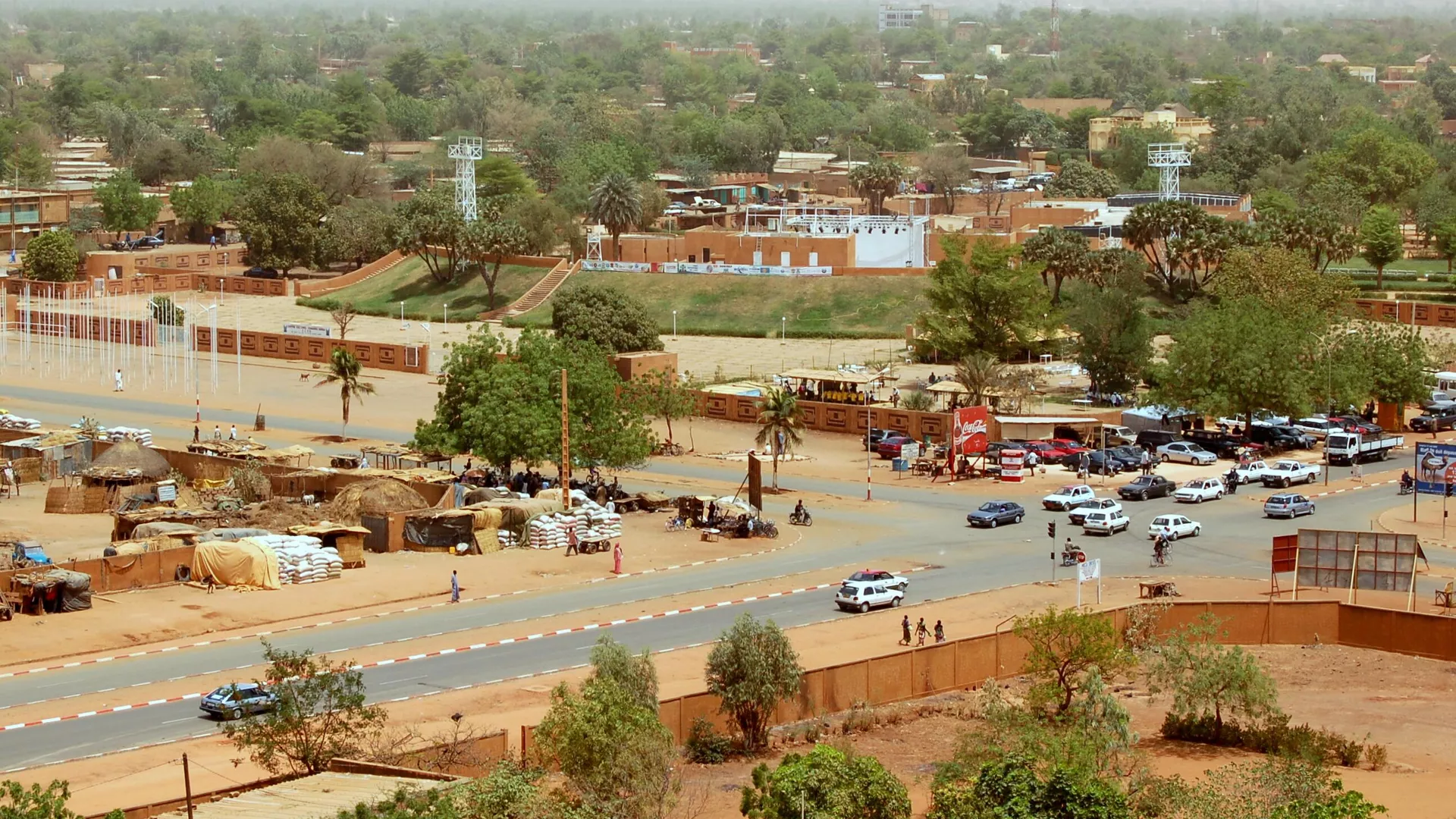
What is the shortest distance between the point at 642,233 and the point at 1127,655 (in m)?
93.8

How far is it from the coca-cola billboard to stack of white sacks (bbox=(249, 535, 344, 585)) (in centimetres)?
2320

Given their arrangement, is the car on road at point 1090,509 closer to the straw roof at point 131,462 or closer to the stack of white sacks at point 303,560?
the stack of white sacks at point 303,560

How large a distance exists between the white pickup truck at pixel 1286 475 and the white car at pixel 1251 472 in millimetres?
112

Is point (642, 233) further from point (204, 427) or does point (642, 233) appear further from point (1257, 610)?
point (1257, 610)

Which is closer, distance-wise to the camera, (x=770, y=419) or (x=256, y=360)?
(x=770, y=419)

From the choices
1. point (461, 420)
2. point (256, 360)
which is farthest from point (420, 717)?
point (256, 360)

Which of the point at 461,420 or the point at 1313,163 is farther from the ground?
the point at 1313,163

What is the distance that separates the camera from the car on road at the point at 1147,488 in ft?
214

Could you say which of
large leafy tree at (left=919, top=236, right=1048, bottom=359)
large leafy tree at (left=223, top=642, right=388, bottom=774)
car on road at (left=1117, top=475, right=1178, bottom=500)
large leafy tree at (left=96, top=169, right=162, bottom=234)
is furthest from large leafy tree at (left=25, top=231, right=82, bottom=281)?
large leafy tree at (left=223, top=642, right=388, bottom=774)

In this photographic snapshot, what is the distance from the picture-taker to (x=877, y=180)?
141m

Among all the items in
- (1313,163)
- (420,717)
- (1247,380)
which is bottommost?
(420,717)

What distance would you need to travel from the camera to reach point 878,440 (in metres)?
75.3

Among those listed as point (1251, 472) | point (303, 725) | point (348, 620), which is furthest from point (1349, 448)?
point (303, 725)

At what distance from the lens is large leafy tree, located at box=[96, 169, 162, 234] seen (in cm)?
13975
